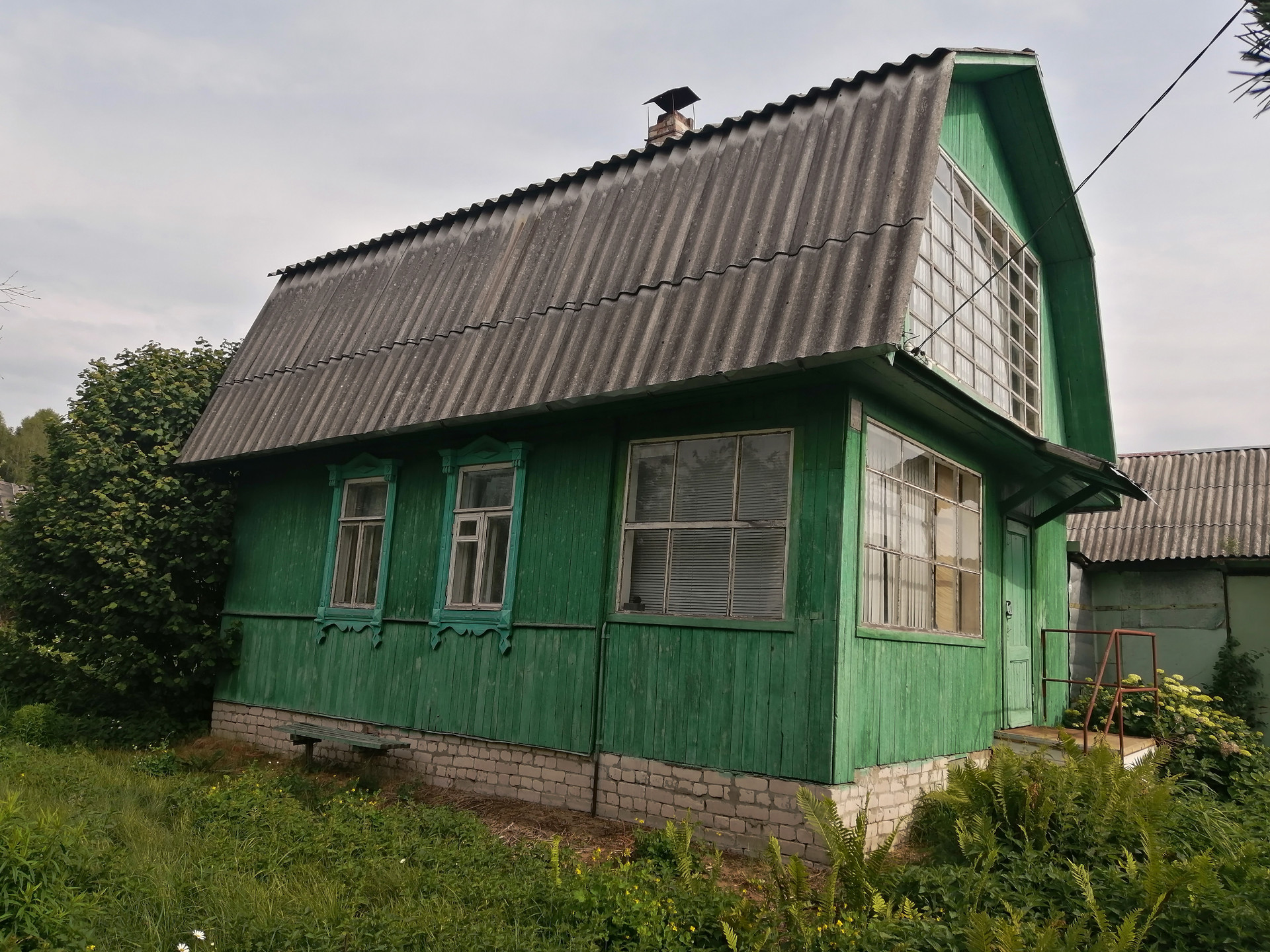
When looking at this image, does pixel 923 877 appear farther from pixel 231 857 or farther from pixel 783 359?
pixel 231 857

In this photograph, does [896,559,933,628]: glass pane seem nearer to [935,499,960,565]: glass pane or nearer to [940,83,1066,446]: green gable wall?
[935,499,960,565]: glass pane

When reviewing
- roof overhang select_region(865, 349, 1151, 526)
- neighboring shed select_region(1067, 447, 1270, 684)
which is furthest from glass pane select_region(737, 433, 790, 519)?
neighboring shed select_region(1067, 447, 1270, 684)

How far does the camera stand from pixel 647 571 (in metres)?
8.30

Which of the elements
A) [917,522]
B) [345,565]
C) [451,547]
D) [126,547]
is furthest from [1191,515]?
[126,547]

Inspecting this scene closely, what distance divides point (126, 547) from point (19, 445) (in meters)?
43.9

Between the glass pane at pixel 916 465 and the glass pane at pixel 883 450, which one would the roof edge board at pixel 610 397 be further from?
the glass pane at pixel 916 465

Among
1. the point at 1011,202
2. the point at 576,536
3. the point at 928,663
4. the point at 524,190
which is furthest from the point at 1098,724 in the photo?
the point at 524,190

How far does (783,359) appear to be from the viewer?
6887 millimetres

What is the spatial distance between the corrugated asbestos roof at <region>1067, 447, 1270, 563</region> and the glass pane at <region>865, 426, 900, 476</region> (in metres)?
10.5

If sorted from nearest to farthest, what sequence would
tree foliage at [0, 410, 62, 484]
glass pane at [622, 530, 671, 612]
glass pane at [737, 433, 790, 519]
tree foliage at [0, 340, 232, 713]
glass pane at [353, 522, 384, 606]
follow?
1. glass pane at [737, 433, 790, 519]
2. glass pane at [622, 530, 671, 612]
3. glass pane at [353, 522, 384, 606]
4. tree foliage at [0, 340, 232, 713]
5. tree foliage at [0, 410, 62, 484]

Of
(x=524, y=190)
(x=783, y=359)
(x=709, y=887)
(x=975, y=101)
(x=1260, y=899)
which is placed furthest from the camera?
(x=524, y=190)

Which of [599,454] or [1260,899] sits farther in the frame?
[599,454]

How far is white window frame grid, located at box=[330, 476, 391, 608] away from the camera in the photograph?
10.7 metres

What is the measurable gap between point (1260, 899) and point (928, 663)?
363 centimetres
